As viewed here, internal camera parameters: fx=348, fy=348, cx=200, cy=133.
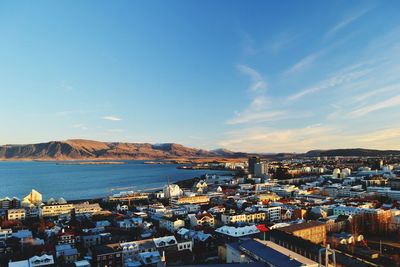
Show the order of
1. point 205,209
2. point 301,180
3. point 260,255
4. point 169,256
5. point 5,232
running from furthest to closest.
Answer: point 301,180 < point 205,209 < point 5,232 < point 169,256 < point 260,255

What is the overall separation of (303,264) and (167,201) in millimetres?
10199

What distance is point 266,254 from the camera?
4.56m

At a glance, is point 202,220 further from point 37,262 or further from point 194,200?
point 194,200

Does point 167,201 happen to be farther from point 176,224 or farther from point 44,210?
point 176,224

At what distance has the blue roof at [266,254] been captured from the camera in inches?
164

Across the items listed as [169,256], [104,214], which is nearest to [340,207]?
[169,256]

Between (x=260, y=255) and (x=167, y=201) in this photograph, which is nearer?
(x=260, y=255)

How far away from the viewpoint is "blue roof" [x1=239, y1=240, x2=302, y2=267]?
418 centimetres

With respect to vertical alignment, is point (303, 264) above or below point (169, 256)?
above

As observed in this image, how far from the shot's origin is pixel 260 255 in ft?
14.9

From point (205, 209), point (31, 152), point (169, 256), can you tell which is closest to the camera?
point (169, 256)

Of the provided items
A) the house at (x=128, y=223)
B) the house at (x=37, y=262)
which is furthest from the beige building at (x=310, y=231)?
the house at (x=37, y=262)

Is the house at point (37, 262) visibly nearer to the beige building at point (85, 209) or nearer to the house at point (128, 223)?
the house at point (128, 223)

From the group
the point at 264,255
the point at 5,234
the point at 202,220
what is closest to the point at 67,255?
the point at 5,234
